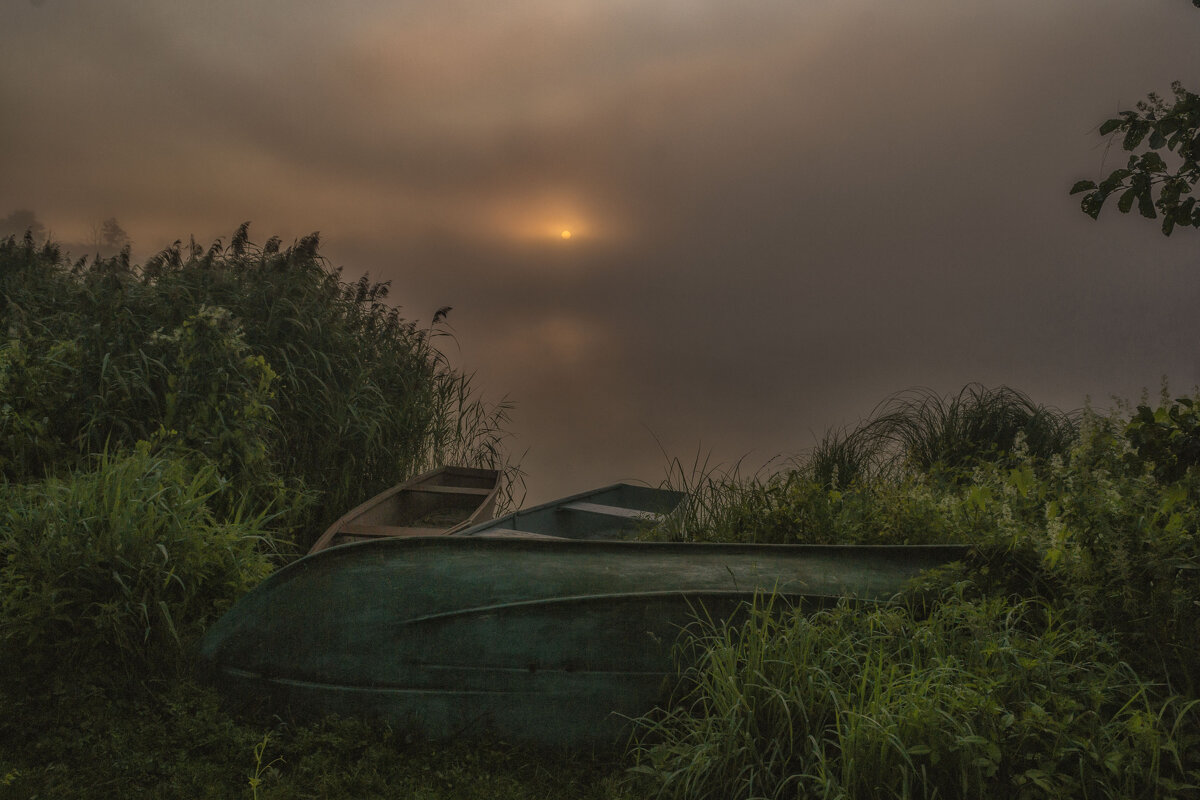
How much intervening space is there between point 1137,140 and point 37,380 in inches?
227

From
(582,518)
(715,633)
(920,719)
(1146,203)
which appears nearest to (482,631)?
(715,633)

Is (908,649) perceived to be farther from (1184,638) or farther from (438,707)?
(438,707)

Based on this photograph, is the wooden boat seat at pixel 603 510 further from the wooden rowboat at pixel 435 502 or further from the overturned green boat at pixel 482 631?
the overturned green boat at pixel 482 631

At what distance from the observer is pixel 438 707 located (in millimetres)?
3156

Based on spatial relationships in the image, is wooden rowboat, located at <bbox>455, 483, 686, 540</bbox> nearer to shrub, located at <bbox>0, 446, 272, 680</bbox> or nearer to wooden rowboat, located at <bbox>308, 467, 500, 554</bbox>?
wooden rowboat, located at <bbox>308, 467, 500, 554</bbox>

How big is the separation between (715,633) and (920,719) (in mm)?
820

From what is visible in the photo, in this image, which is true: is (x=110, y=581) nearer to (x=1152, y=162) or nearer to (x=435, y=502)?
(x=435, y=502)

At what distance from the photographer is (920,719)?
7.78ft

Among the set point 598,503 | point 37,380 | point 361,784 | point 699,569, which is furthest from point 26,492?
point 598,503

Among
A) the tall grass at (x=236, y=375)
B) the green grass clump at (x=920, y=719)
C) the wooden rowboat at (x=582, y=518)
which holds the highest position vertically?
the tall grass at (x=236, y=375)

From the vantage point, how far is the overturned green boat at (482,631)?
10.3 ft

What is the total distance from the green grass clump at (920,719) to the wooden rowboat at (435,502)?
129 inches

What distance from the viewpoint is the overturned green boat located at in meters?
3.13

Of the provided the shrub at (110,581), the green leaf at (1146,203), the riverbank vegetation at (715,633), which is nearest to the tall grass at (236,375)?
the riverbank vegetation at (715,633)
